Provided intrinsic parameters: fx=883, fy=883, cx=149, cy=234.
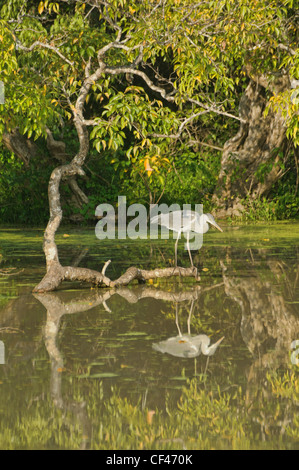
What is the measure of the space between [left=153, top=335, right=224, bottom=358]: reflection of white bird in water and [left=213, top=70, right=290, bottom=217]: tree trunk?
11927 millimetres

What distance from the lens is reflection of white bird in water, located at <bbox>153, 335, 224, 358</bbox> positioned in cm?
A: 607

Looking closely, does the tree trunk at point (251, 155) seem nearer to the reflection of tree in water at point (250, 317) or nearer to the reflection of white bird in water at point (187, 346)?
the reflection of tree in water at point (250, 317)

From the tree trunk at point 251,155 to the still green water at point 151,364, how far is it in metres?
7.86

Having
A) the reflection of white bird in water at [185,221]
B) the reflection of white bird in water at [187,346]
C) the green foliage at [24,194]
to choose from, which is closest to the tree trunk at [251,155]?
the green foliage at [24,194]

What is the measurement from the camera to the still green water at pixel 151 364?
4398 mm

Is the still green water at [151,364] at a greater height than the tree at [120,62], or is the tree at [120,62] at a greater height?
the tree at [120,62]

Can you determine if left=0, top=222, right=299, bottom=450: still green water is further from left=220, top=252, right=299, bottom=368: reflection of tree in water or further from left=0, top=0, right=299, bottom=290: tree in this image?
left=0, top=0, right=299, bottom=290: tree

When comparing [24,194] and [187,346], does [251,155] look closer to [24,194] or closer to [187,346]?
[24,194]

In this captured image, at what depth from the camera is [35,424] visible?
4.51 meters

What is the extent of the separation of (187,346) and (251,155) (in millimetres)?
12670

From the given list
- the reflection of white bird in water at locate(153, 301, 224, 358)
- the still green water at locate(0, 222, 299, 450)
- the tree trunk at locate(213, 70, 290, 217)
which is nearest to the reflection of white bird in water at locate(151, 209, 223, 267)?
the still green water at locate(0, 222, 299, 450)

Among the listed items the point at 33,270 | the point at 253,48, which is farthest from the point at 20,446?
the point at 253,48

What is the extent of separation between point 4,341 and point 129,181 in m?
12.8

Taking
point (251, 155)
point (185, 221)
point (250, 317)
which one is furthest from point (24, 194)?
point (250, 317)
